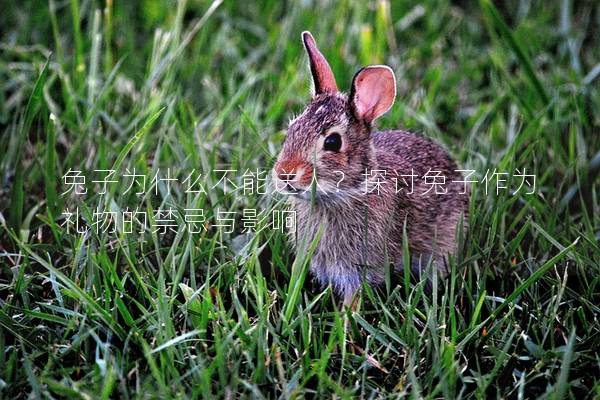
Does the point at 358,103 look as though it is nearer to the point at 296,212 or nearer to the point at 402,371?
the point at 296,212

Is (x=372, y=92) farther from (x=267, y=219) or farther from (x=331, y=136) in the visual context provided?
(x=267, y=219)

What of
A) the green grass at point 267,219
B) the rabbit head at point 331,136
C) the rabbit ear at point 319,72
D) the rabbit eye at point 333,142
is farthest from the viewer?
the rabbit ear at point 319,72

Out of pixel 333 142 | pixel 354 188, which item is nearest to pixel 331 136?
pixel 333 142

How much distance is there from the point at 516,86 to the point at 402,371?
248 cm

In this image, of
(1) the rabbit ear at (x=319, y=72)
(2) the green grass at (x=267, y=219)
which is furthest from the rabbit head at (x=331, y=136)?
(2) the green grass at (x=267, y=219)

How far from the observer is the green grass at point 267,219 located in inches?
112

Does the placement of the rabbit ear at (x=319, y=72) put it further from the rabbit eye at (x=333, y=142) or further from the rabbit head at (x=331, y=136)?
the rabbit eye at (x=333, y=142)

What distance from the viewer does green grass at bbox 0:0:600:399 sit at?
9.32 feet

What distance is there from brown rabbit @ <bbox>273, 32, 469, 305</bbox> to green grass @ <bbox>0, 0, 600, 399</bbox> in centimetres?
14

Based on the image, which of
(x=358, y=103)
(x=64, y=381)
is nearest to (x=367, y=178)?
(x=358, y=103)

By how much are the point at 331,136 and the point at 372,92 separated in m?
0.27

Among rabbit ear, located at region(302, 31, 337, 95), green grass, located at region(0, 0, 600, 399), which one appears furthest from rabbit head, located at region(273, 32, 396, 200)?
green grass, located at region(0, 0, 600, 399)

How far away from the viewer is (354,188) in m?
3.42

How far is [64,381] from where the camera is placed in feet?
9.00
